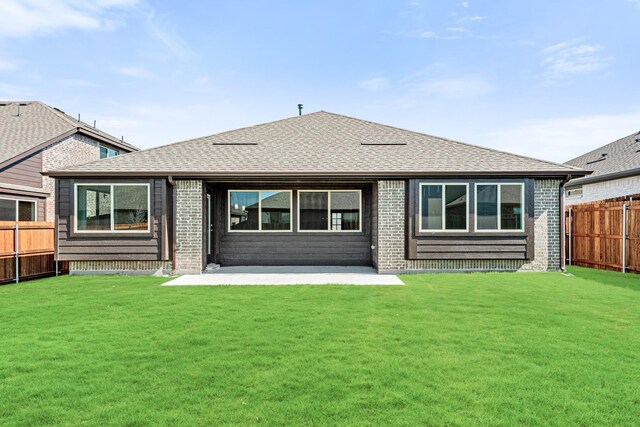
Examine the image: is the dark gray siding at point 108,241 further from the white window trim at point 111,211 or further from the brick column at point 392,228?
the brick column at point 392,228

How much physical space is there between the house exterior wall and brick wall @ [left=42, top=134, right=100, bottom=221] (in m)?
22.3

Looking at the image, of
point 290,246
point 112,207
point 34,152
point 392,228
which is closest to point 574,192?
point 392,228

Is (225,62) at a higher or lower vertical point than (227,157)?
higher

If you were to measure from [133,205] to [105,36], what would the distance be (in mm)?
6588

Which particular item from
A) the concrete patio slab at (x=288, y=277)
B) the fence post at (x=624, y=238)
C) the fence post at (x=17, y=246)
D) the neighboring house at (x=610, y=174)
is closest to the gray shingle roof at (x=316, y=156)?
the fence post at (x=17, y=246)

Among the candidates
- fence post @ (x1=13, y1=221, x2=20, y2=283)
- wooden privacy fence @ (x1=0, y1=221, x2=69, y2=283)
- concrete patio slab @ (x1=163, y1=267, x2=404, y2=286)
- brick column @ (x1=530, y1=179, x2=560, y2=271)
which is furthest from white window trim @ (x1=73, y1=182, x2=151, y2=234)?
brick column @ (x1=530, y1=179, x2=560, y2=271)

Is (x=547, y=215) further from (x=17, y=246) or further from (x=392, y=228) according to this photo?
(x=17, y=246)

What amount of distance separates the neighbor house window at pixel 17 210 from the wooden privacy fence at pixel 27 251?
12.3 ft

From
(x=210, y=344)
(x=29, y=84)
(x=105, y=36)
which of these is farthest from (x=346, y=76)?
(x=29, y=84)

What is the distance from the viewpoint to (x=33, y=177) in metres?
13.7

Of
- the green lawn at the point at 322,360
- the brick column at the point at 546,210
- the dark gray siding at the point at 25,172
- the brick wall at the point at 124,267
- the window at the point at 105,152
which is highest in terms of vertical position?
the window at the point at 105,152

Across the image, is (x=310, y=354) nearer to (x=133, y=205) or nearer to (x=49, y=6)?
(x=133, y=205)

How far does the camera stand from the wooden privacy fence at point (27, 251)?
29.6ft

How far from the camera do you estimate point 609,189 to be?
16.1 metres
